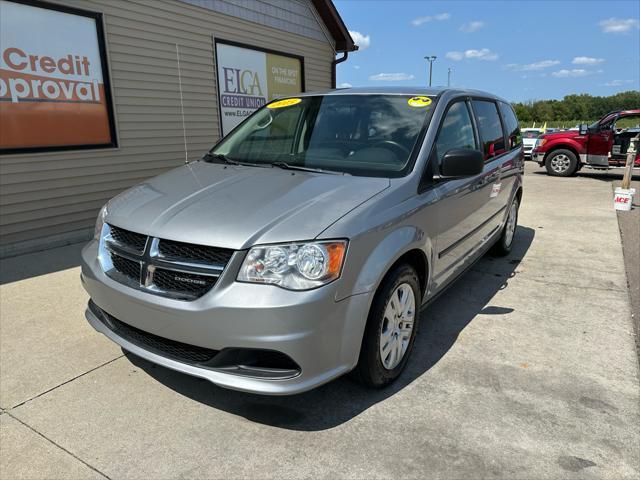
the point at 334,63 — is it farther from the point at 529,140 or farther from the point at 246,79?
the point at 529,140

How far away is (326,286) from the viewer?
7.19ft

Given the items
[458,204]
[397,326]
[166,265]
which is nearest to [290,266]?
[166,265]

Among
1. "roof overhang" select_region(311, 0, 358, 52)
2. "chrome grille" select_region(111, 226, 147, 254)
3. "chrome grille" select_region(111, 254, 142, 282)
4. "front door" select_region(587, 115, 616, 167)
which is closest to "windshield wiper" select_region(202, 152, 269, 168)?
"chrome grille" select_region(111, 226, 147, 254)

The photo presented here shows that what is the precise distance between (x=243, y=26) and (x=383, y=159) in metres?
6.67

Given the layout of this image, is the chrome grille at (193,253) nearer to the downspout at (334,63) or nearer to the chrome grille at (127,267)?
the chrome grille at (127,267)

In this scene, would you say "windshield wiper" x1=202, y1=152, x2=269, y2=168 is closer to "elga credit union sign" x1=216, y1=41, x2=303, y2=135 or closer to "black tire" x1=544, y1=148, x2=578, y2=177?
"elga credit union sign" x1=216, y1=41, x2=303, y2=135

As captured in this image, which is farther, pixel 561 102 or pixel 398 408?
pixel 561 102

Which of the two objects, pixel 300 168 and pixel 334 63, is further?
pixel 334 63

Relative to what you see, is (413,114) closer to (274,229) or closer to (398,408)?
(274,229)

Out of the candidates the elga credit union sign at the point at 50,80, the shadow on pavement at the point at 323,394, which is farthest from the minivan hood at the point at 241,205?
the elga credit union sign at the point at 50,80

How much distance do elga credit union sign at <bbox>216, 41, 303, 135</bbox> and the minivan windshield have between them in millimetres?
4766

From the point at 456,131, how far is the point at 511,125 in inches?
90.1

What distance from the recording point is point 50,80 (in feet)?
18.8

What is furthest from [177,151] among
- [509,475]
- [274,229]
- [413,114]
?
[509,475]
